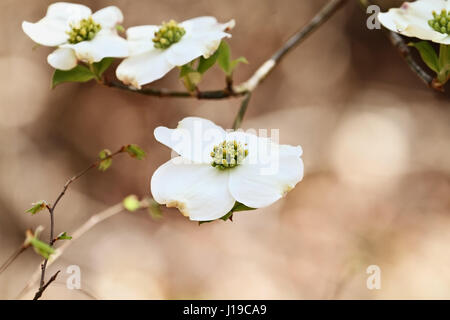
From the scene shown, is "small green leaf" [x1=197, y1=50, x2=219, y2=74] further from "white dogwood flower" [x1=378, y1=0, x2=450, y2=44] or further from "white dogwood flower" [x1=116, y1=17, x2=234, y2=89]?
"white dogwood flower" [x1=378, y1=0, x2=450, y2=44]

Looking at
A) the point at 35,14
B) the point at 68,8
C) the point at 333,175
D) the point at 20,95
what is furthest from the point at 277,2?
the point at 68,8

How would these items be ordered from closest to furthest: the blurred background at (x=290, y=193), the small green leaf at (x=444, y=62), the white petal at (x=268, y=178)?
1. the white petal at (x=268, y=178)
2. the small green leaf at (x=444, y=62)
3. the blurred background at (x=290, y=193)

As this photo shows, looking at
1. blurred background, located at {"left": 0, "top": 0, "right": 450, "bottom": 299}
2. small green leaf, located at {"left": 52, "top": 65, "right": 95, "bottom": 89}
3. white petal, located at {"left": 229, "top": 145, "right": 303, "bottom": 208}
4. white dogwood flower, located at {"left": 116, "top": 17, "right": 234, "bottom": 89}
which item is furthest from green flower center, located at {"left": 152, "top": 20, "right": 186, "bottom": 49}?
blurred background, located at {"left": 0, "top": 0, "right": 450, "bottom": 299}

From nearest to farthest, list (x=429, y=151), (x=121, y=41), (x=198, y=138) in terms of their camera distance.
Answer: (x=198, y=138) → (x=121, y=41) → (x=429, y=151)

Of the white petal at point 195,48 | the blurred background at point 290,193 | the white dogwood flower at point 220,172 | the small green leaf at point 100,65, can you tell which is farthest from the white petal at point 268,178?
the blurred background at point 290,193

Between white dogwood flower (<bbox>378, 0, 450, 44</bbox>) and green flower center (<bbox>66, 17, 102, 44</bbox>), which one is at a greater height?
green flower center (<bbox>66, 17, 102, 44</bbox>)

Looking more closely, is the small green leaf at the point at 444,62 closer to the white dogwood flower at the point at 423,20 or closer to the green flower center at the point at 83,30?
the white dogwood flower at the point at 423,20
